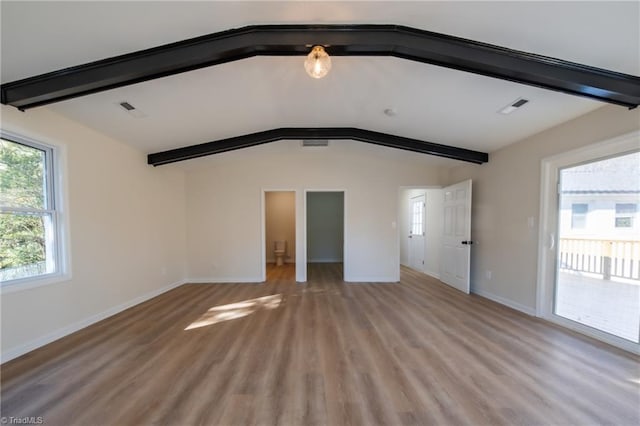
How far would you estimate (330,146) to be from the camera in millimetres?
5129

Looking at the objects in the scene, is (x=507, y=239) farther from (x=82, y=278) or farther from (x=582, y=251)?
(x=82, y=278)

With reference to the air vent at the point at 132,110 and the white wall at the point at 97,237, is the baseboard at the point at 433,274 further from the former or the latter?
the air vent at the point at 132,110

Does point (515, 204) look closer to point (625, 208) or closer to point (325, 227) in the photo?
point (625, 208)

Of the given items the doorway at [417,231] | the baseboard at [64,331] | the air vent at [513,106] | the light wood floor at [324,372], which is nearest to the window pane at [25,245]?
the baseboard at [64,331]

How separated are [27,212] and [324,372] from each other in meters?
3.30

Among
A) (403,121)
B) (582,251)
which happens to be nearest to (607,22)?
(403,121)

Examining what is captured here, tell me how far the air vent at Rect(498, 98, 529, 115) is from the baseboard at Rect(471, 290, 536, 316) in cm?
261

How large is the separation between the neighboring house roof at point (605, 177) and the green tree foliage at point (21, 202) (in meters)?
6.00

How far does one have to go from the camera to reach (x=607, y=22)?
1727mm

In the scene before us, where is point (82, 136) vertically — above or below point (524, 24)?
below

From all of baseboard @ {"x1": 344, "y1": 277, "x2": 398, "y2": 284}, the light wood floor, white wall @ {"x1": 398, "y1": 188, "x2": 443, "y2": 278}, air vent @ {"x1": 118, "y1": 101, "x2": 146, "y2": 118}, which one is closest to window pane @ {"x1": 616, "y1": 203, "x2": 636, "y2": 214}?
the light wood floor

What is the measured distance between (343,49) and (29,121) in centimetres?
311

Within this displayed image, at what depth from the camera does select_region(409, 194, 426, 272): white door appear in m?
6.57

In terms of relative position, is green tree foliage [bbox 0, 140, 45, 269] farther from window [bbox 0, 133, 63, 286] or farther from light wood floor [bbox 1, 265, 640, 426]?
light wood floor [bbox 1, 265, 640, 426]
